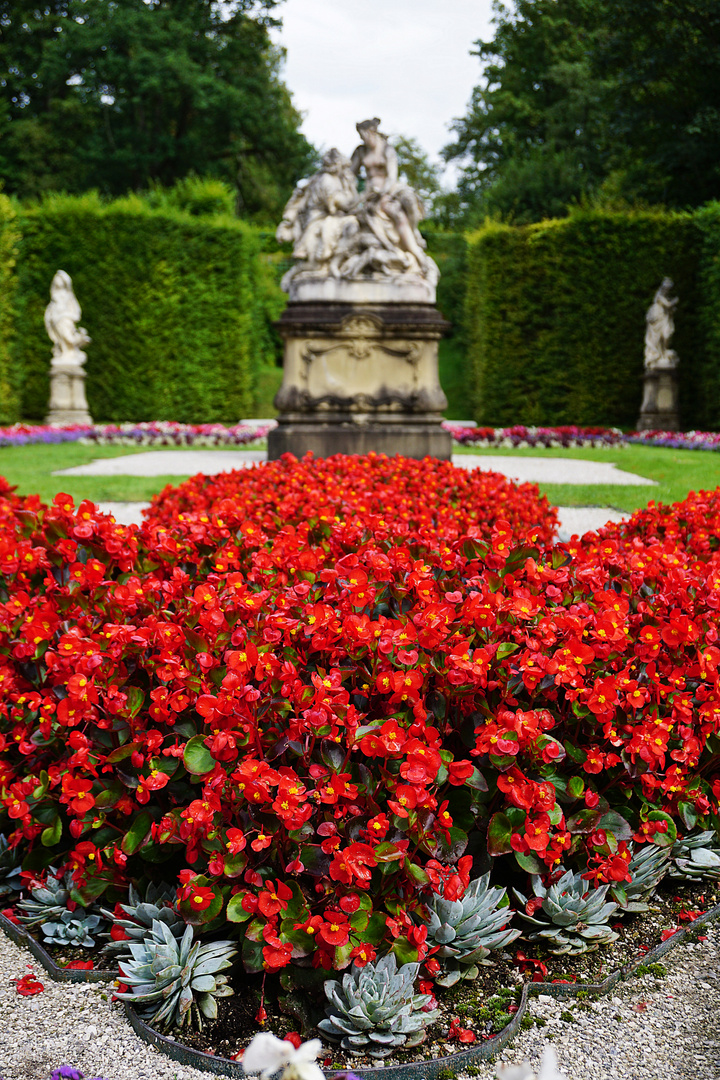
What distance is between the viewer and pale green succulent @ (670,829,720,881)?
212 centimetres

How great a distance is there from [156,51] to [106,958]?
29.0 metres

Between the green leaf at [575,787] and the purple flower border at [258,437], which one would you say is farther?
the purple flower border at [258,437]

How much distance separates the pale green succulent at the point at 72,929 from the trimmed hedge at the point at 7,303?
17285mm

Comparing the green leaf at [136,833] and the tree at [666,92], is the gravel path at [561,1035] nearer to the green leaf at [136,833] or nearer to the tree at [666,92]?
the green leaf at [136,833]

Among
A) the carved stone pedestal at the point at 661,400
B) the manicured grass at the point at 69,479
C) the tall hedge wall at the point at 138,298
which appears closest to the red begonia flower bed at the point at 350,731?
the manicured grass at the point at 69,479

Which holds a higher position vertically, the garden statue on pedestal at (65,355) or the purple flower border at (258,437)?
the garden statue on pedestal at (65,355)

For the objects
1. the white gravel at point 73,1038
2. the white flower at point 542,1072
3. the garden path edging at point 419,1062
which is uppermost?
the white flower at point 542,1072

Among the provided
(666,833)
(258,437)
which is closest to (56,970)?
(666,833)

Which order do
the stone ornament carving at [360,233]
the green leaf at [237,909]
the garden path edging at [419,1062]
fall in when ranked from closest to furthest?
Answer: the garden path edging at [419,1062]
the green leaf at [237,909]
the stone ornament carving at [360,233]

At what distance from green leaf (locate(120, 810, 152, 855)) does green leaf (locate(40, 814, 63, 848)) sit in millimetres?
205

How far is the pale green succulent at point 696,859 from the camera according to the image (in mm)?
2115

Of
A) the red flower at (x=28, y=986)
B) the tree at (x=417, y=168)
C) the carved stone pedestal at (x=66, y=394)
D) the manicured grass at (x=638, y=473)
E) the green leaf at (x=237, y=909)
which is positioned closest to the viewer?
the green leaf at (x=237, y=909)

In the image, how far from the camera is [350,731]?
1.71 m

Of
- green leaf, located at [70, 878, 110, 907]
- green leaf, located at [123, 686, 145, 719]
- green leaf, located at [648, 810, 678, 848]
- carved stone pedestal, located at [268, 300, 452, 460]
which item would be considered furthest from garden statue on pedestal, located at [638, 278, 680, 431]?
green leaf, located at [70, 878, 110, 907]
